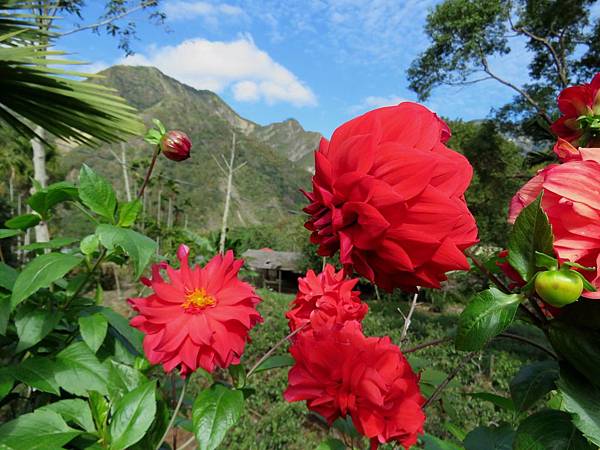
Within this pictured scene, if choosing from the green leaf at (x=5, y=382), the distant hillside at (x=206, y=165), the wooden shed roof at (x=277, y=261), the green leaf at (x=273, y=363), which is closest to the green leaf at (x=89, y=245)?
the green leaf at (x=5, y=382)

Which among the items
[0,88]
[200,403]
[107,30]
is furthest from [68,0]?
[200,403]

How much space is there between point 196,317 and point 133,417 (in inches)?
7.9

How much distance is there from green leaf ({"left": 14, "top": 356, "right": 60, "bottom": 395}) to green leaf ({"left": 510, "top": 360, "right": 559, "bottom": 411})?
0.77m

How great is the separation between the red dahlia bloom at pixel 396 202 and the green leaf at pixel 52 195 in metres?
0.71

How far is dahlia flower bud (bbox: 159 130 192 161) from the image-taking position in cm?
89

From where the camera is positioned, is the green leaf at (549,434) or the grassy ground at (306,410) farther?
the grassy ground at (306,410)

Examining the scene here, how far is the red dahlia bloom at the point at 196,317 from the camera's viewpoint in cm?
75

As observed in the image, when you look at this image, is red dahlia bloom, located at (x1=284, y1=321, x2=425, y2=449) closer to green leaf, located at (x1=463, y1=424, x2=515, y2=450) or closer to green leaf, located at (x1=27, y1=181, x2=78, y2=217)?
green leaf, located at (x1=463, y1=424, x2=515, y2=450)

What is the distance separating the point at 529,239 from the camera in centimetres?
29

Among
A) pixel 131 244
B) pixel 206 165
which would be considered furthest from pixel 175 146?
pixel 206 165

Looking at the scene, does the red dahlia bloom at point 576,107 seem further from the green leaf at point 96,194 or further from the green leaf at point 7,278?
the green leaf at point 7,278

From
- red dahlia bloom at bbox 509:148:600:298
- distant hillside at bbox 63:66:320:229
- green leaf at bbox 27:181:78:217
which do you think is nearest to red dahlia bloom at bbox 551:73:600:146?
red dahlia bloom at bbox 509:148:600:298

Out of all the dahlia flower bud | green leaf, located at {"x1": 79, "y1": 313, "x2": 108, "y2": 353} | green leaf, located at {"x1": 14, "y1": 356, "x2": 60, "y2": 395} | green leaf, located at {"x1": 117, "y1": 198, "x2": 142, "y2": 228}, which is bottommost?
green leaf, located at {"x1": 14, "y1": 356, "x2": 60, "y2": 395}

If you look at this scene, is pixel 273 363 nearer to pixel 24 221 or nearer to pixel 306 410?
pixel 24 221
